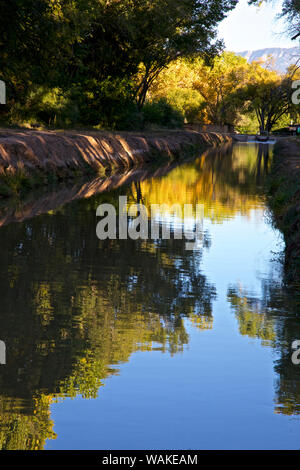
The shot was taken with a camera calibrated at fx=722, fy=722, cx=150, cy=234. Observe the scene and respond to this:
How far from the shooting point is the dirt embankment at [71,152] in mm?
21812

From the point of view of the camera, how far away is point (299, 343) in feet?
25.2

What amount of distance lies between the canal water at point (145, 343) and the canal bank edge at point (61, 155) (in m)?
6.45

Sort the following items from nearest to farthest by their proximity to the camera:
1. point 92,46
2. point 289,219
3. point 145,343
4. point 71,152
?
point 145,343
point 289,219
point 71,152
point 92,46

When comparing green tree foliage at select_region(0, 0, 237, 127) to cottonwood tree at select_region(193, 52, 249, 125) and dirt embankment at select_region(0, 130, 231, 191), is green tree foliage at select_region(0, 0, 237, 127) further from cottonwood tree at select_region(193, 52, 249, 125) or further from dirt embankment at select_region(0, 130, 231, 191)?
cottonwood tree at select_region(193, 52, 249, 125)

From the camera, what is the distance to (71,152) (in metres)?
27.5

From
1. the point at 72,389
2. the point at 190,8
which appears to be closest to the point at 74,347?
the point at 72,389

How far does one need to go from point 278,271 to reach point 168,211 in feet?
25.5

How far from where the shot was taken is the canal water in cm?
536

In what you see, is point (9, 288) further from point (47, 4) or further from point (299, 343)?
point (47, 4)

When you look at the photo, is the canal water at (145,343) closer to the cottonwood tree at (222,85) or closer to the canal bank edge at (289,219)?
the canal bank edge at (289,219)

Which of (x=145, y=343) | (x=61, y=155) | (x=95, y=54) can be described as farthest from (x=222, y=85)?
(x=145, y=343)

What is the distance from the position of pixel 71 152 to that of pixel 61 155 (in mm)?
1325

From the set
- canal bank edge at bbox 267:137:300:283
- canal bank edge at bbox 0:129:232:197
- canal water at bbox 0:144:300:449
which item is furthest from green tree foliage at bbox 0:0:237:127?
canal water at bbox 0:144:300:449

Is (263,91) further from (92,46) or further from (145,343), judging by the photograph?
(145,343)
